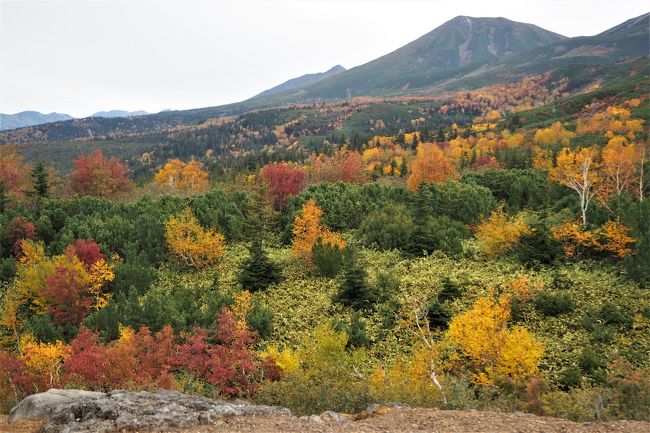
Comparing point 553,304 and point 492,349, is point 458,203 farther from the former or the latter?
point 492,349

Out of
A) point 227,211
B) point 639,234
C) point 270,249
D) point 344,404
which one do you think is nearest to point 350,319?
point 344,404

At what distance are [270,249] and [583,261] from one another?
81.6 feet

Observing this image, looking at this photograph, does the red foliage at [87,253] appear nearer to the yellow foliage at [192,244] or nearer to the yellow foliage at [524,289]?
the yellow foliage at [192,244]

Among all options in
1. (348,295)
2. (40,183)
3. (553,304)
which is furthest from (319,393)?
(40,183)

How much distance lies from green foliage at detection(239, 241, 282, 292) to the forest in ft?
0.35

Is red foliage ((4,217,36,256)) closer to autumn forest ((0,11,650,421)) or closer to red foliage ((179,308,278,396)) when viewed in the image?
autumn forest ((0,11,650,421))

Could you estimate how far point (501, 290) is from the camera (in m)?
26.6

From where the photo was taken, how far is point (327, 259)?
107 ft

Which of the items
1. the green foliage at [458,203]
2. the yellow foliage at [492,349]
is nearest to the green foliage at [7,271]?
the yellow foliage at [492,349]

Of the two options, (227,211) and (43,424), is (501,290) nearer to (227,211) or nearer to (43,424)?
(43,424)

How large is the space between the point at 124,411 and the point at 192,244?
26355mm

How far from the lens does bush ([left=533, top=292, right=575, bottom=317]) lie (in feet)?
77.0

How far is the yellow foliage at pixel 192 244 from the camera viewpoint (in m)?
35.6

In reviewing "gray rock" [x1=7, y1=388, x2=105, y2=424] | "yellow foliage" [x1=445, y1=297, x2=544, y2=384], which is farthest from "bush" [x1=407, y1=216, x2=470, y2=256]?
"gray rock" [x1=7, y1=388, x2=105, y2=424]
